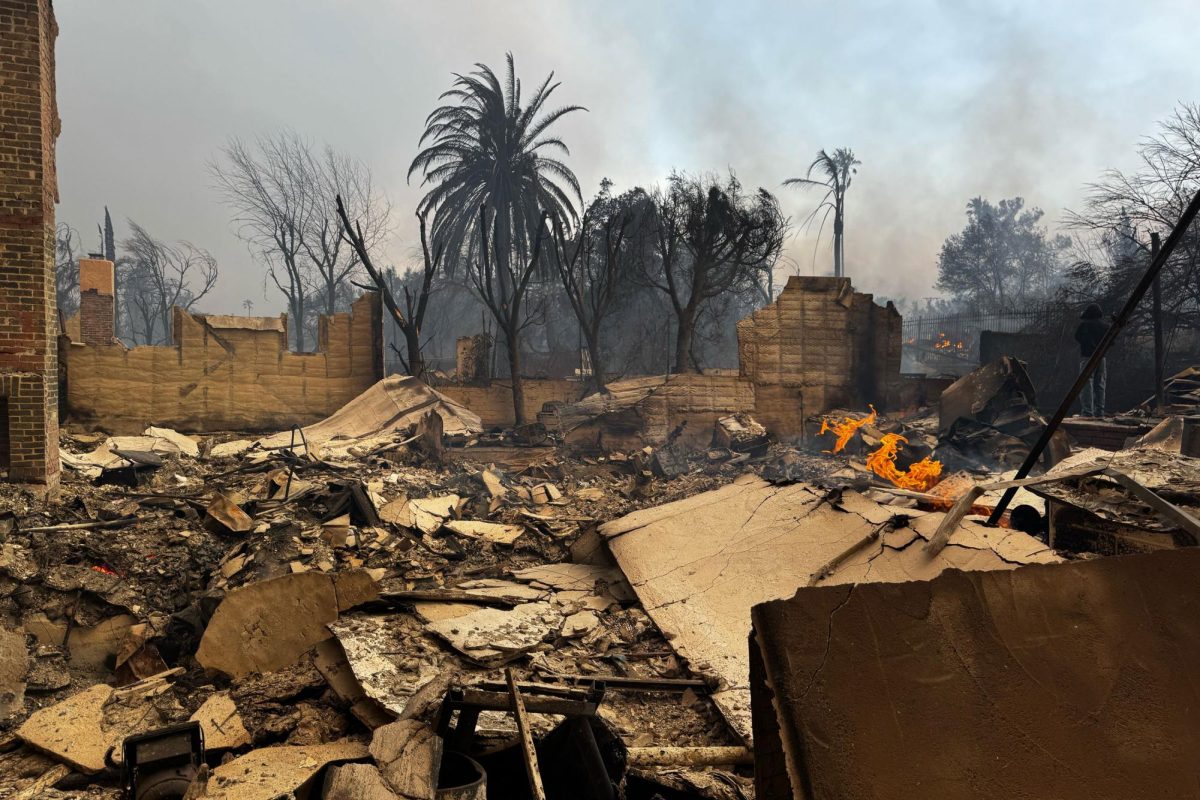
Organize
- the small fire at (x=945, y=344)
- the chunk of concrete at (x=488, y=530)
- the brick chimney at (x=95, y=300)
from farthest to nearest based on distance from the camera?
the small fire at (x=945, y=344), the brick chimney at (x=95, y=300), the chunk of concrete at (x=488, y=530)

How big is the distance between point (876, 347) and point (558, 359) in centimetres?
1589

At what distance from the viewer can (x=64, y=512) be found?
23.3ft

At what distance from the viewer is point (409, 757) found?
104 inches

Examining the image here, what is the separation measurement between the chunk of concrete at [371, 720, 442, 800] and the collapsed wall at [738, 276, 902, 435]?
42.9ft

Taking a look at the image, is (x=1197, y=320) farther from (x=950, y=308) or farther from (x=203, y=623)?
(x=950, y=308)

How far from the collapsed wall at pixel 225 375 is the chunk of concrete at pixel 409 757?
1411 centimetres

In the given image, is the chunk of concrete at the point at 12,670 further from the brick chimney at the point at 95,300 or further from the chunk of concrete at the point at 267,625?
the brick chimney at the point at 95,300

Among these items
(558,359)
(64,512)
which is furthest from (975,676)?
(558,359)

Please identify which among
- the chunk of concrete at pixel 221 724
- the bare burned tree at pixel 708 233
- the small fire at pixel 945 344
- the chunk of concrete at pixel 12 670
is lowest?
the chunk of concrete at pixel 12 670

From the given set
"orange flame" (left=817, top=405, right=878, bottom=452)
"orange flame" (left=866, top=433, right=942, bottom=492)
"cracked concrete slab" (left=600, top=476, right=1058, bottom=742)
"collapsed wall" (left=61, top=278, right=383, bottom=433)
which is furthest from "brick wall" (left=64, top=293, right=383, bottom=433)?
"cracked concrete slab" (left=600, top=476, right=1058, bottom=742)

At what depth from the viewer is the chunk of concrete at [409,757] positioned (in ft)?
8.14

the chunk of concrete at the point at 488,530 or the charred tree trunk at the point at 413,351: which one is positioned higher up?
the charred tree trunk at the point at 413,351

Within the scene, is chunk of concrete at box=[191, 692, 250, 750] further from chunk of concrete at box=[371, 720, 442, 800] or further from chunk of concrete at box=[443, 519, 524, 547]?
chunk of concrete at box=[443, 519, 524, 547]

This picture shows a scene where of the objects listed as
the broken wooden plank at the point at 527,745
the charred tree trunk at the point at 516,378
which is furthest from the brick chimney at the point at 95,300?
the broken wooden plank at the point at 527,745
